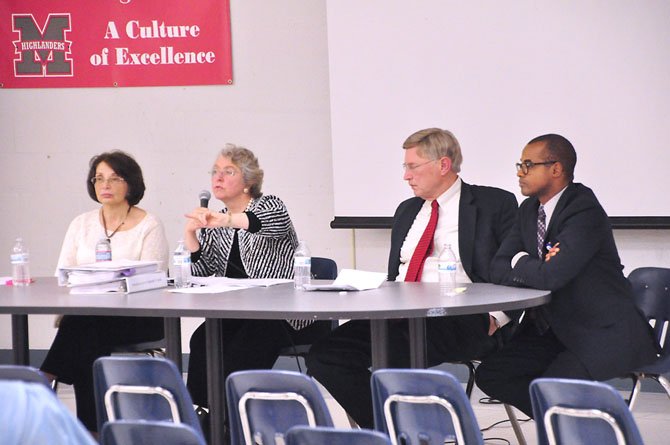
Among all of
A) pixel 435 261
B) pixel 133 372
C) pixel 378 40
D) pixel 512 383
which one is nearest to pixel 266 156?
pixel 378 40

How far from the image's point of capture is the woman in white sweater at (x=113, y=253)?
452 cm

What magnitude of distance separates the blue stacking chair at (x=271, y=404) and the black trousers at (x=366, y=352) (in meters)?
1.16

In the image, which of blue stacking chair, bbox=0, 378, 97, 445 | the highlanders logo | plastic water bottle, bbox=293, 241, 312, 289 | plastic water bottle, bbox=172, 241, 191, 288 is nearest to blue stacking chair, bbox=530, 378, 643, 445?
blue stacking chair, bbox=0, 378, 97, 445

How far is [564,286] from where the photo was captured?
390 cm

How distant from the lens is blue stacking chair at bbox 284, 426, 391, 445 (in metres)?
2.06

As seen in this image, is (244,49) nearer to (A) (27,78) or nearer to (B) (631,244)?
(A) (27,78)

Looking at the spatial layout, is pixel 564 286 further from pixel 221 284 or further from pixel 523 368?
pixel 221 284

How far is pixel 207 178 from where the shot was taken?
6324mm

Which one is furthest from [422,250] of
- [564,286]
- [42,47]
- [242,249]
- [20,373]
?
[42,47]

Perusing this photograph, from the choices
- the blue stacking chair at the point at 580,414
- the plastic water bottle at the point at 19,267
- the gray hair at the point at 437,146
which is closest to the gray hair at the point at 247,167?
the gray hair at the point at 437,146

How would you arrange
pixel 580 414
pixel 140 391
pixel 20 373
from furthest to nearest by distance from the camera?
pixel 140 391 < pixel 20 373 < pixel 580 414

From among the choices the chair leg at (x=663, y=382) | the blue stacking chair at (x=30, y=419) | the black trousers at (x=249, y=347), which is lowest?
the chair leg at (x=663, y=382)

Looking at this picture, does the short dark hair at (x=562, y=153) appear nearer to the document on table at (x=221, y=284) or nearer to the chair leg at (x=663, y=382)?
the chair leg at (x=663, y=382)

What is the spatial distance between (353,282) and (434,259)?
480 mm
